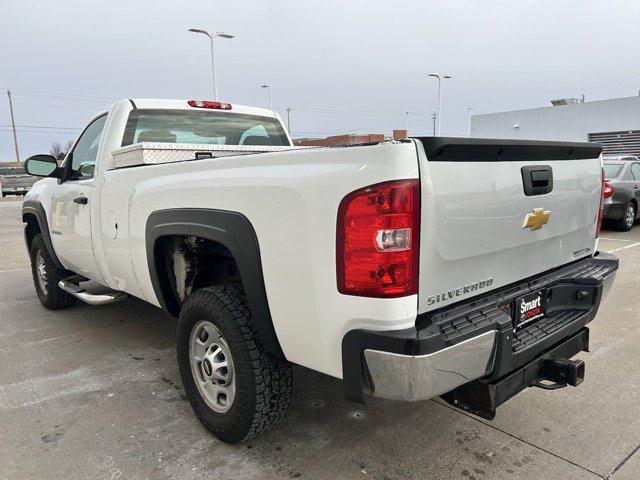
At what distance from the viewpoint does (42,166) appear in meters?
4.37

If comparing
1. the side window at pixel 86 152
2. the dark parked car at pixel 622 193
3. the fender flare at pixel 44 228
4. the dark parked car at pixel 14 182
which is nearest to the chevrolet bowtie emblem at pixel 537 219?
the side window at pixel 86 152

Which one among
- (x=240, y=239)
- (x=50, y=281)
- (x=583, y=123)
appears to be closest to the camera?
(x=240, y=239)

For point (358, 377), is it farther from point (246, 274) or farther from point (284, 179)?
point (284, 179)

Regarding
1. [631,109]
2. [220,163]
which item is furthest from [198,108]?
[631,109]

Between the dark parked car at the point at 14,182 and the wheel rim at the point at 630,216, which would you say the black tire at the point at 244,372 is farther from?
the dark parked car at the point at 14,182

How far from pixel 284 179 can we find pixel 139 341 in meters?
2.90

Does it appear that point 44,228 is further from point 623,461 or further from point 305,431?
point 623,461

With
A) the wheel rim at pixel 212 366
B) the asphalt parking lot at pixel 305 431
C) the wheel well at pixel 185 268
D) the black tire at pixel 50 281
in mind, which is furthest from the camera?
the black tire at pixel 50 281

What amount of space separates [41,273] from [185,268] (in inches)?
123

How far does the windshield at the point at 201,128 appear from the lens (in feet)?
12.9

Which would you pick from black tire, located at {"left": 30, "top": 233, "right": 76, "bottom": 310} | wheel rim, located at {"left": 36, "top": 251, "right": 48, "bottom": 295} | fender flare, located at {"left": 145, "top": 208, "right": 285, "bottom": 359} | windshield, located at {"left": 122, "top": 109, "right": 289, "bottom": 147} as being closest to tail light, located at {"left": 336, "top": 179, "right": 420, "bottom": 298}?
fender flare, located at {"left": 145, "top": 208, "right": 285, "bottom": 359}

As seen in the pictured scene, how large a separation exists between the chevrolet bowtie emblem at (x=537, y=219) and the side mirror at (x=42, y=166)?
3.88 m

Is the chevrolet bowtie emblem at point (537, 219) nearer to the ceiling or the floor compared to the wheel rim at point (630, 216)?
nearer to the ceiling

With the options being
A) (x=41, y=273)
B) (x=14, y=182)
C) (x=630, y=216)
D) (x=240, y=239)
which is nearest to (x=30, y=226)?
(x=41, y=273)
